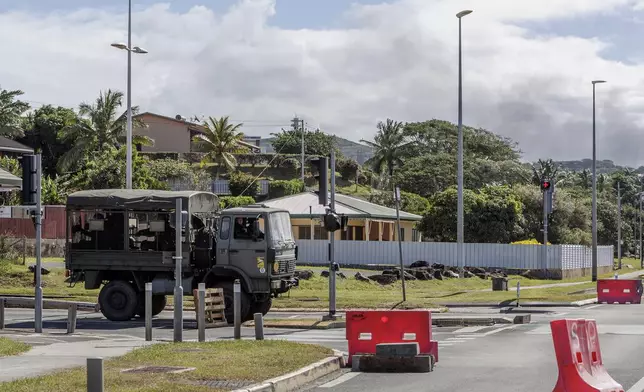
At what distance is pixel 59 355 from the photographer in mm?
16953

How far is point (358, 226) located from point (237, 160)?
30.7m

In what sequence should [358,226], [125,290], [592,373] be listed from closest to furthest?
1. [592,373]
2. [125,290]
3. [358,226]

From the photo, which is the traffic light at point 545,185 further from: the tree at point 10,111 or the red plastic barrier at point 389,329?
the tree at point 10,111

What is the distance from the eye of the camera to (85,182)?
238ft

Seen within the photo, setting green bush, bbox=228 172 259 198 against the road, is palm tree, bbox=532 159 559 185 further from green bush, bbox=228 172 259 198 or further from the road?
the road

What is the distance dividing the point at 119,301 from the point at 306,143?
9140cm

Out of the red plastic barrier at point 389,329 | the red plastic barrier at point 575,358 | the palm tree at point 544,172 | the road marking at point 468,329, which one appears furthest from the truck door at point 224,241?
the palm tree at point 544,172

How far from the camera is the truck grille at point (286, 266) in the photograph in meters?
27.2

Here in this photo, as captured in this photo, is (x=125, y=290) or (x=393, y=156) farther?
(x=393, y=156)

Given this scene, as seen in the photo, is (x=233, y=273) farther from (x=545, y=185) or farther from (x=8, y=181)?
(x=545, y=185)

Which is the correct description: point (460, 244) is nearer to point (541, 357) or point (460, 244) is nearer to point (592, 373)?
point (541, 357)

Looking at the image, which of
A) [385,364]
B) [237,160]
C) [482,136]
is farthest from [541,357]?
[482,136]

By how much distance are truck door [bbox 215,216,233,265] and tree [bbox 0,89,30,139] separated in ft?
183

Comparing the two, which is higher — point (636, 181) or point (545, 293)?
point (636, 181)
